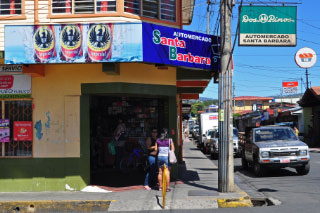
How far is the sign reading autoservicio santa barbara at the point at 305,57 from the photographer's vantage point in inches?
876

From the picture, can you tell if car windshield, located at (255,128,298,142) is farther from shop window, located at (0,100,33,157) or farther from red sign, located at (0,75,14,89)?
red sign, located at (0,75,14,89)

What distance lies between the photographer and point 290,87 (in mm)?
56500

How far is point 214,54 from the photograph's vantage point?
1084cm

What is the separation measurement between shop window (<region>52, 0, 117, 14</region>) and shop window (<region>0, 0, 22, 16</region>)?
3.59 feet

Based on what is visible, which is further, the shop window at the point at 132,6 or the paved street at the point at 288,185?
the shop window at the point at 132,6

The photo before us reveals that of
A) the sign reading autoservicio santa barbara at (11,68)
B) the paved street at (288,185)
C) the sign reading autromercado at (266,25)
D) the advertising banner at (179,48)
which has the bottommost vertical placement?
the paved street at (288,185)

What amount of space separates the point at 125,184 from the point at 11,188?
3256 mm

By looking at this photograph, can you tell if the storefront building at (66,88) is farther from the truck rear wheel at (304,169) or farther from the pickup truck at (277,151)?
the truck rear wheel at (304,169)

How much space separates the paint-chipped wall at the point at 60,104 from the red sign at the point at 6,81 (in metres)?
0.69

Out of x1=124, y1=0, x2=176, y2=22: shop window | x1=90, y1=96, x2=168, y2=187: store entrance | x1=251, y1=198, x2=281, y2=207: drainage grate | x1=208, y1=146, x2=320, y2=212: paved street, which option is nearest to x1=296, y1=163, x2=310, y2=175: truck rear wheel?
x1=208, y1=146, x2=320, y2=212: paved street

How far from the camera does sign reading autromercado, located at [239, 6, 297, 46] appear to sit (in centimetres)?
1016

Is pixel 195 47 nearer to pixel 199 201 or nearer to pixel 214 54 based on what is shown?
pixel 214 54

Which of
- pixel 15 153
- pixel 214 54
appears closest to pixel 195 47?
pixel 214 54

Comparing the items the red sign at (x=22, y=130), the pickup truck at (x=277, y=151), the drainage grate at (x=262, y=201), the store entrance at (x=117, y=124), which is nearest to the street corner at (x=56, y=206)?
the red sign at (x=22, y=130)
